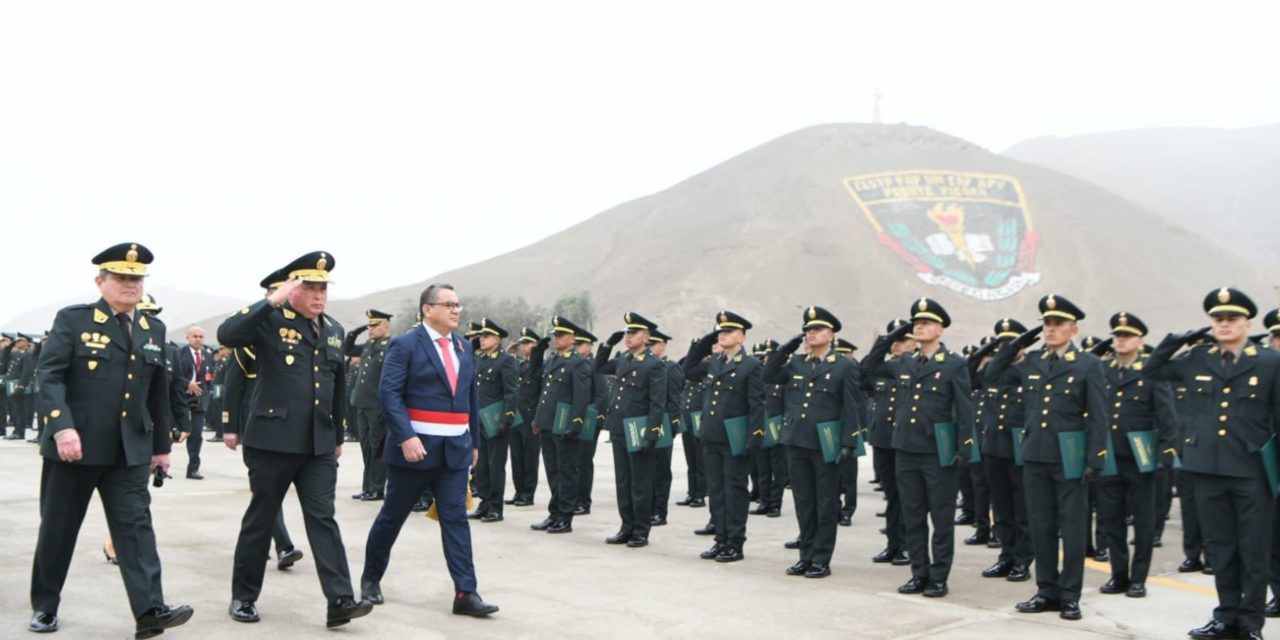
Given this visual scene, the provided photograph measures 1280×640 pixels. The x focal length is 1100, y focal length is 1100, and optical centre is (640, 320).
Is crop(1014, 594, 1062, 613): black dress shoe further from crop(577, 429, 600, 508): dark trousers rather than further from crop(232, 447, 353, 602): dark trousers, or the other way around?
crop(577, 429, 600, 508): dark trousers

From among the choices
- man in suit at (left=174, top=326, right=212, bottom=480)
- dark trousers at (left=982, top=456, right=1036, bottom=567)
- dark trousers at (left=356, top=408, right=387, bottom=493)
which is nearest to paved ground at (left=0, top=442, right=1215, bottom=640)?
dark trousers at (left=982, top=456, right=1036, bottom=567)

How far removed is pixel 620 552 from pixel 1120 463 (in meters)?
4.24

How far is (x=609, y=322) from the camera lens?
85.2 m

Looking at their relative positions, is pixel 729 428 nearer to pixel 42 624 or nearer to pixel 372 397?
pixel 372 397

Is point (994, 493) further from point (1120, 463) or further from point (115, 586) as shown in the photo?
point (115, 586)

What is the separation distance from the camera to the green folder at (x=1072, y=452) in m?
7.53

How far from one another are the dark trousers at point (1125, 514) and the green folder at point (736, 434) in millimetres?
2903

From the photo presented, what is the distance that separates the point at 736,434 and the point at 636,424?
1246mm

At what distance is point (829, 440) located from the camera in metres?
8.82

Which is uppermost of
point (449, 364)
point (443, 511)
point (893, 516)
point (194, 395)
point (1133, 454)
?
point (449, 364)

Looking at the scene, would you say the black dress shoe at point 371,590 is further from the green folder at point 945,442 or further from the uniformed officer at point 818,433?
the green folder at point 945,442

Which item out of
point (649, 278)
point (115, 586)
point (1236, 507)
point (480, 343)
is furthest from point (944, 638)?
point (649, 278)

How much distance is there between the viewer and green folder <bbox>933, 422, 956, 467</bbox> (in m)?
8.18

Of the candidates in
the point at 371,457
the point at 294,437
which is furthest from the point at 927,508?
the point at 371,457
